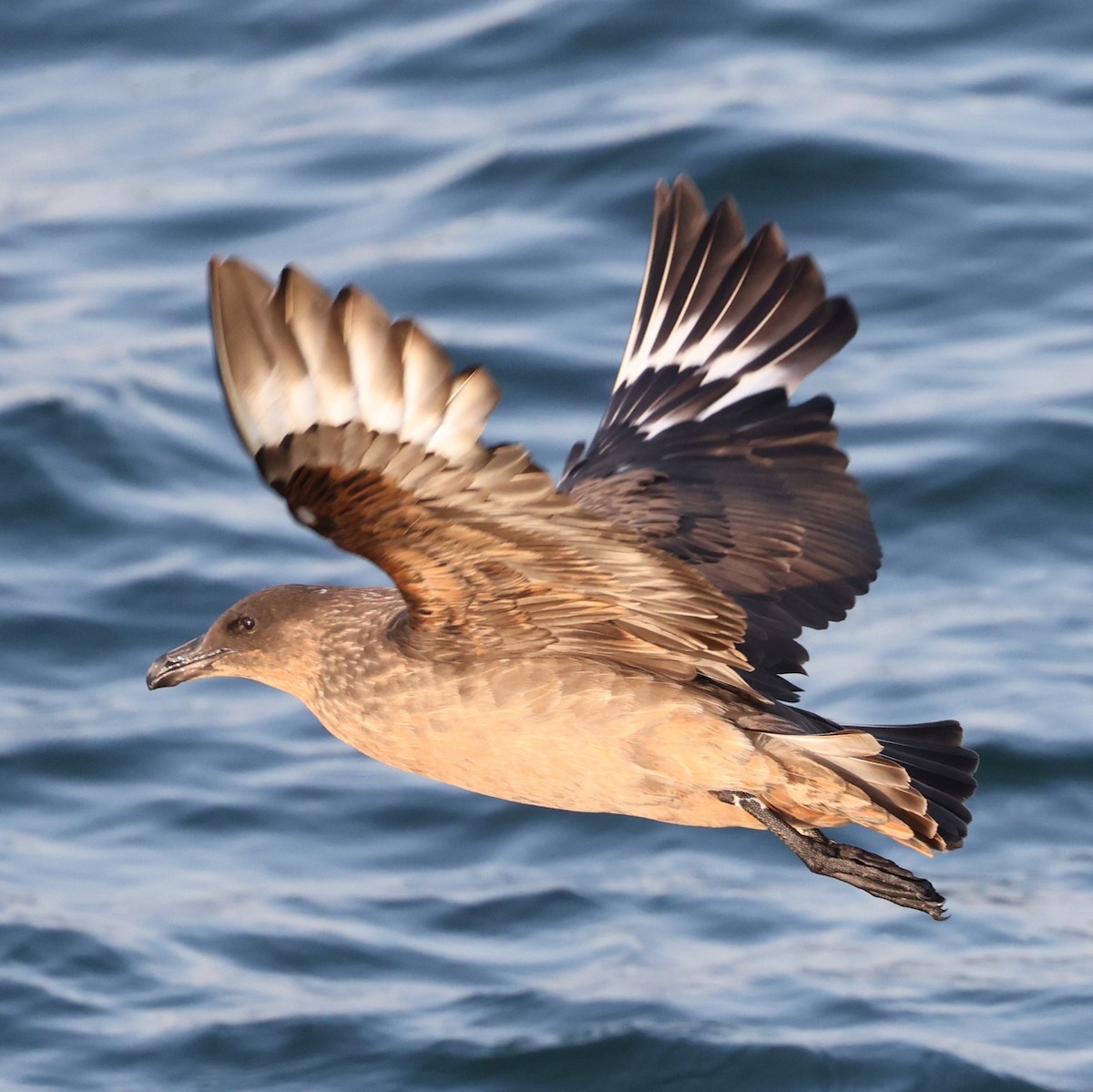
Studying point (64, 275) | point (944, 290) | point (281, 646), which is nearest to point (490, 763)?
point (281, 646)

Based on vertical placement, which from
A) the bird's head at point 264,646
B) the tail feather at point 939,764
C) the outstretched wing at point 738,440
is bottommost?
the tail feather at point 939,764

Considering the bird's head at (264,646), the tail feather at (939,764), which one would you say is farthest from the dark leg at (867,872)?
the bird's head at (264,646)

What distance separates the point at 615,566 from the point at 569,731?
536 millimetres

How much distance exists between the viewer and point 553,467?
10.1 m

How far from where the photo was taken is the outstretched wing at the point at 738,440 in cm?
588

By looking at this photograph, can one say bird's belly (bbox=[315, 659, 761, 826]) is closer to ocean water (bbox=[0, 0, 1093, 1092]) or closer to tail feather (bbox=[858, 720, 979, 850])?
tail feather (bbox=[858, 720, 979, 850])

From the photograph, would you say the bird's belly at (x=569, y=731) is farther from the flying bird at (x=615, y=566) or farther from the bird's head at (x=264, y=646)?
the bird's head at (x=264, y=646)

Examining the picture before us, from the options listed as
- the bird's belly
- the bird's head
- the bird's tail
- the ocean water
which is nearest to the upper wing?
the bird's belly

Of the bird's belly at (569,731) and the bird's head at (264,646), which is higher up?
the bird's head at (264,646)

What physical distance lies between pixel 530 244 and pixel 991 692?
3581 millimetres

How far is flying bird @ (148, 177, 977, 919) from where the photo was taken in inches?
167

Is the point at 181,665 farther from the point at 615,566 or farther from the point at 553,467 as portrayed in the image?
the point at 553,467

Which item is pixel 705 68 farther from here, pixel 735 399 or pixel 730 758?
pixel 730 758

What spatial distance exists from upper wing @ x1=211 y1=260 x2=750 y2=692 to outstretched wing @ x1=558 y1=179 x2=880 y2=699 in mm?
913
